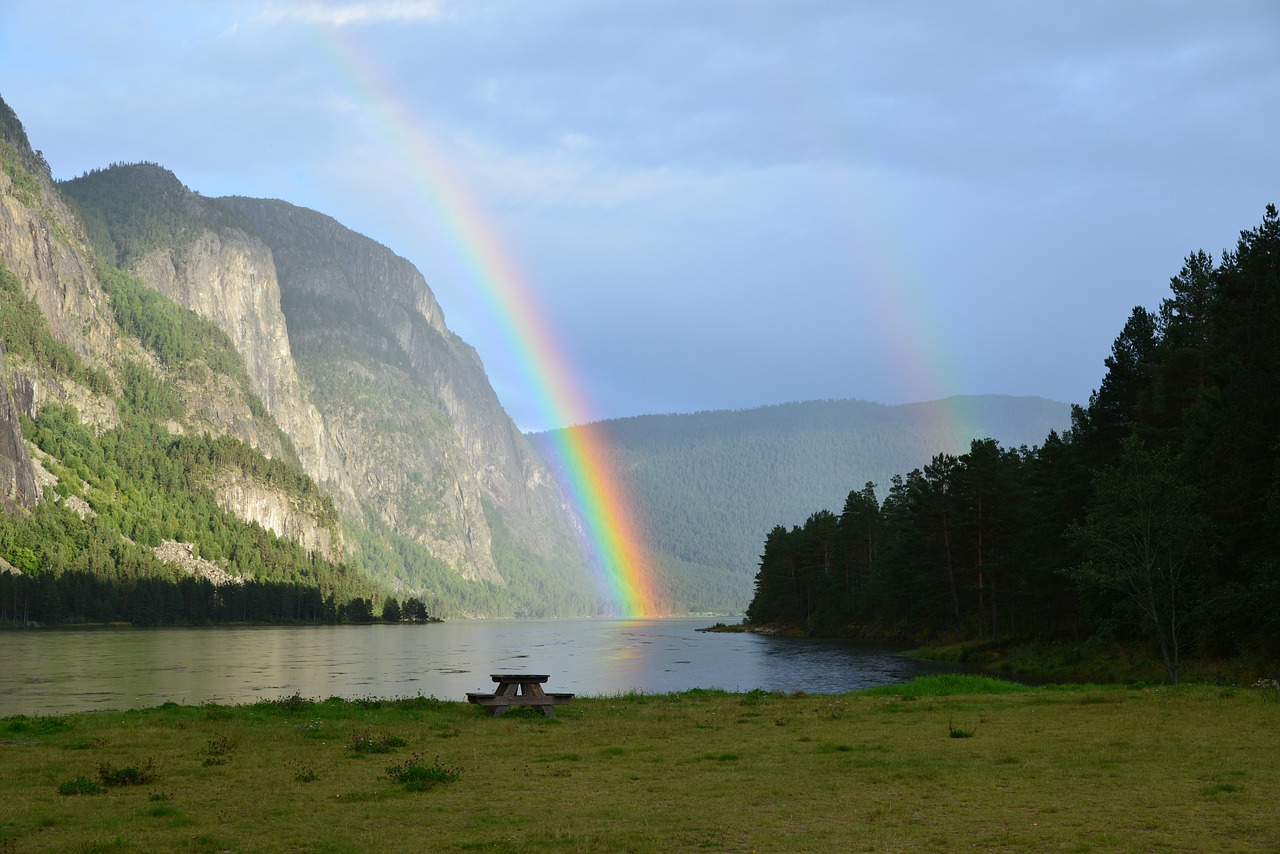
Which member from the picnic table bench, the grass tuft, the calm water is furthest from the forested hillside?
the picnic table bench

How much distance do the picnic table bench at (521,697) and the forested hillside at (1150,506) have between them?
26.5 meters

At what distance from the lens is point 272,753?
25.5m

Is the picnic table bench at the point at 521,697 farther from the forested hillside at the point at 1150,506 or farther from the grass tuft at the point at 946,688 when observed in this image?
the forested hillside at the point at 1150,506

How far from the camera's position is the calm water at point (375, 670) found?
57.3 m

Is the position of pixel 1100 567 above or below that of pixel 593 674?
above

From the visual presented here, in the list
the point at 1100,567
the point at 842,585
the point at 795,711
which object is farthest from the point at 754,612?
the point at 795,711

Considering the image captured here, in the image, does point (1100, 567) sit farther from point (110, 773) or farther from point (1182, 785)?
point (110, 773)

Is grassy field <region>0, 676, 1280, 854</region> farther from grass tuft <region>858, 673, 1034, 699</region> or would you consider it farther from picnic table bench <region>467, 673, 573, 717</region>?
grass tuft <region>858, 673, 1034, 699</region>

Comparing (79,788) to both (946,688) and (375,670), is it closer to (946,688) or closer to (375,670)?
(946,688)

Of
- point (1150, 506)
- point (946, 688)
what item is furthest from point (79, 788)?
point (1150, 506)

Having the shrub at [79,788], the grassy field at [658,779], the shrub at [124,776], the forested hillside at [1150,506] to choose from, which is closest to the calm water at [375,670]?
the forested hillside at [1150,506]

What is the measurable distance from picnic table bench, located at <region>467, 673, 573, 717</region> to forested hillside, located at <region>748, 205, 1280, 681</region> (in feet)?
86.9

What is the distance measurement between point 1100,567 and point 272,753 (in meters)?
39.8

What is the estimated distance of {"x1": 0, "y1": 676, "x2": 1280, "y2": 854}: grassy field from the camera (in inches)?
614
